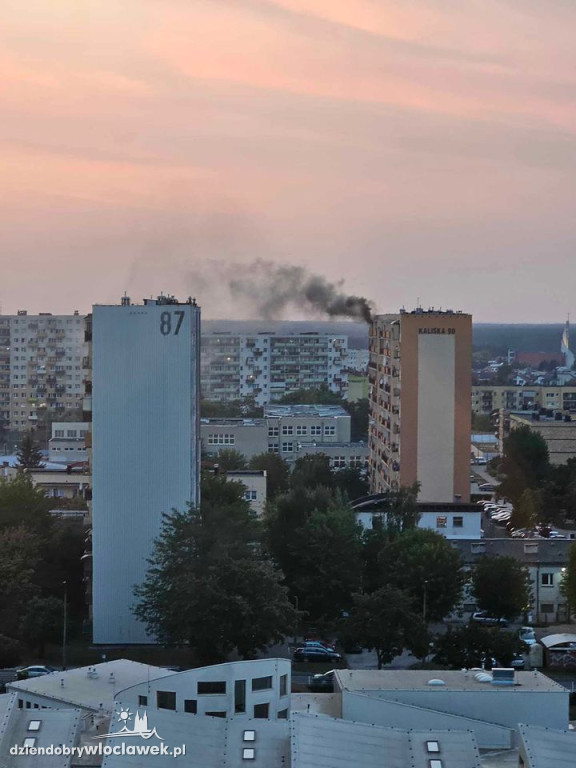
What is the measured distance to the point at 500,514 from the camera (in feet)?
77.9

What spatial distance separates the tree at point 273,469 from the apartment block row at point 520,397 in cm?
1663

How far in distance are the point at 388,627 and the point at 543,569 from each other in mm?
4078

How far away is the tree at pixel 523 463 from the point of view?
25.8 metres

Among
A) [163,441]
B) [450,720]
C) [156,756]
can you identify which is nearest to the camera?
[156,756]

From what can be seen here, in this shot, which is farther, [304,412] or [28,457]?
[304,412]

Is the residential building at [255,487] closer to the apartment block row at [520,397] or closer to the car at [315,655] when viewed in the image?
the car at [315,655]

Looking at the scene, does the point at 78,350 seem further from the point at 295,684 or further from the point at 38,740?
the point at 38,740

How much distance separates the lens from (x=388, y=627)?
1287cm

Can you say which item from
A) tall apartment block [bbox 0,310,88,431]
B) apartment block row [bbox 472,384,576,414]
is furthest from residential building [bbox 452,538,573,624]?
tall apartment block [bbox 0,310,88,431]

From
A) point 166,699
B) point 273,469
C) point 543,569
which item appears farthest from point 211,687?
point 273,469

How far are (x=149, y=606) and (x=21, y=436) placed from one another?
1202 inches

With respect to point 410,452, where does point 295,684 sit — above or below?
below

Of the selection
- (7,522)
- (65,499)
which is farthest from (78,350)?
(7,522)

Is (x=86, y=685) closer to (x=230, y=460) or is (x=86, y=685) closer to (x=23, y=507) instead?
(x=23, y=507)
